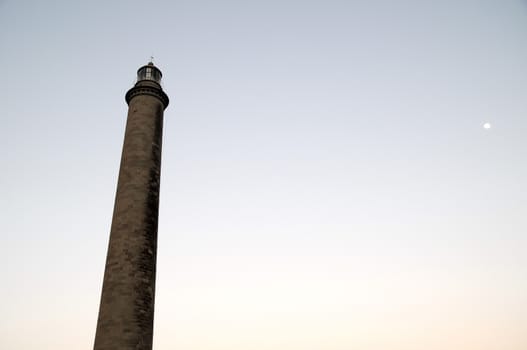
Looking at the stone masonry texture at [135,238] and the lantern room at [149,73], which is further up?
the lantern room at [149,73]

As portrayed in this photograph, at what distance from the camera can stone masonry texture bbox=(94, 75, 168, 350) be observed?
1706 centimetres

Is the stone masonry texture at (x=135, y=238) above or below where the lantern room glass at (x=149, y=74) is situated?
below

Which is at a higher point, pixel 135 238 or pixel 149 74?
pixel 149 74

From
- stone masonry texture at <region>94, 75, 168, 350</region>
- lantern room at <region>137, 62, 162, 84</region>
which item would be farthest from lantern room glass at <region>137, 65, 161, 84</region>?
stone masonry texture at <region>94, 75, 168, 350</region>

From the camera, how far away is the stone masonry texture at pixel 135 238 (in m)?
17.1

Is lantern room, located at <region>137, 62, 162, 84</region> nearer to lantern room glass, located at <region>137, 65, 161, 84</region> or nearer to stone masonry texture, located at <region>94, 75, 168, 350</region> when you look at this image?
lantern room glass, located at <region>137, 65, 161, 84</region>

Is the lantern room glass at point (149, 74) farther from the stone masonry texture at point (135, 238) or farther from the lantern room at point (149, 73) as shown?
the stone masonry texture at point (135, 238)

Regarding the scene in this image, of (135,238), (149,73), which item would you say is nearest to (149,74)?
(149,73)

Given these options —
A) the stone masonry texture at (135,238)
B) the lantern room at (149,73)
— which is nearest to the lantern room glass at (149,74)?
the lantern room at (149,73)

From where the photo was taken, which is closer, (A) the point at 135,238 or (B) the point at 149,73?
(A) the point at 135,238

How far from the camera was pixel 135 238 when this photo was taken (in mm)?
18547

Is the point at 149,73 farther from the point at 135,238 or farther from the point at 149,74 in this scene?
the point at 135,238

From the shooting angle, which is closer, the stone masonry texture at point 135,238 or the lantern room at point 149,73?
the stone masonry texture at point 135,238

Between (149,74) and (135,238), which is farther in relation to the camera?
(149,74)
